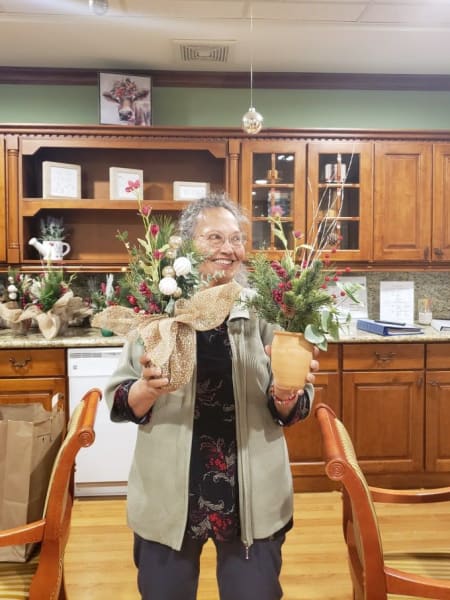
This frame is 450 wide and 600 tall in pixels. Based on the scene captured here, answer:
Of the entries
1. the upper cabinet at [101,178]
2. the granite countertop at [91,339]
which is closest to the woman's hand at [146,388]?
the granite countertop at [91,339]

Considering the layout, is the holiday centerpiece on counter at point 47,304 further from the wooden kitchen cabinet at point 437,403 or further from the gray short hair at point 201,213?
the wooden kitchen cabinet at point 437,403

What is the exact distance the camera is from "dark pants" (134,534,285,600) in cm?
114

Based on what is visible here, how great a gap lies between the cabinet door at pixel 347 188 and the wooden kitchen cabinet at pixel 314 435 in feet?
2.22

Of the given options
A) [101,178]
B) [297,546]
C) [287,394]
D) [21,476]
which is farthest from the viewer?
[101,178]

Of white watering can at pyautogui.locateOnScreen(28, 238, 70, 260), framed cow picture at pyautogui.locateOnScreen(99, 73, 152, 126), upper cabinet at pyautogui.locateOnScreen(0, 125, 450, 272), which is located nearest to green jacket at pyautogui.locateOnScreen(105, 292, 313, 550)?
upper cabinet at pyautogui.locateOnScreen(0, 125, 450, 272)

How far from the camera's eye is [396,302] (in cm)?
340

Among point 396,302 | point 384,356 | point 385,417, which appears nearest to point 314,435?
point 385,417

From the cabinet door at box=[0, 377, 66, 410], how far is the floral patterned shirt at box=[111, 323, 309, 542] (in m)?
1.64

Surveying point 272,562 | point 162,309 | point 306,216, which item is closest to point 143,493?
point 272,562

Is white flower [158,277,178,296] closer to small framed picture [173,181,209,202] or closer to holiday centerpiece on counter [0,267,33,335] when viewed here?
holiday centerpiece on counter [0,267,33,335]

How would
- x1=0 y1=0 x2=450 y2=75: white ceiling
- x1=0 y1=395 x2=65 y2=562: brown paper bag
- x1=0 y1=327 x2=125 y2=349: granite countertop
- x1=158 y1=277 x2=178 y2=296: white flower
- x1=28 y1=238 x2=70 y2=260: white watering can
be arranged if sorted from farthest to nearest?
x1=28 y1=238 x2=70 y2=260: white watering can → x1=0 y1=327 x2=125 y2=349: granite countertop → x1=0 y1=0 x2=450 y2=75: white ceiling → x1=0 y1=395 x2=65 y2=562: brown paper bag → x1=158 y1=277 x2=178 y2=296: white flower

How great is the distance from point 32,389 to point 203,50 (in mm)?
2143

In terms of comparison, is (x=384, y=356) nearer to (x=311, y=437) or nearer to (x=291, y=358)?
(x=311, y=437)

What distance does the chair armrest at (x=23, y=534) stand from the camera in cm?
114
